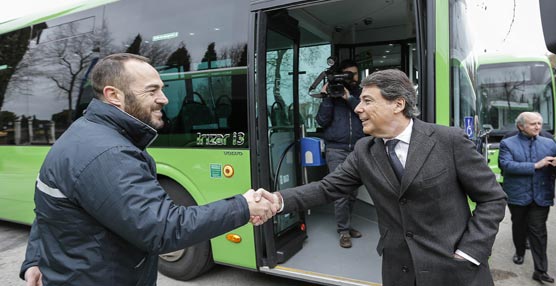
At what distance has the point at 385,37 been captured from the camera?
17.8 feet

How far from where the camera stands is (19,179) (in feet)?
16.3

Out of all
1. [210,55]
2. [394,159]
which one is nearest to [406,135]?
[394,159]

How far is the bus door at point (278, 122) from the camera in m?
3.28

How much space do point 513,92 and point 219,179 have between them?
27.8 ft

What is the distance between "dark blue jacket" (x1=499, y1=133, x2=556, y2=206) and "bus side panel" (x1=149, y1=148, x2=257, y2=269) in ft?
9.40

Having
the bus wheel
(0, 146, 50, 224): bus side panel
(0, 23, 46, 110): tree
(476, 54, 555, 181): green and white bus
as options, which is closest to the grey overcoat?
the bus wheel

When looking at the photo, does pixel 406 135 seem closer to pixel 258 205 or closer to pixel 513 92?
pixel 258 205

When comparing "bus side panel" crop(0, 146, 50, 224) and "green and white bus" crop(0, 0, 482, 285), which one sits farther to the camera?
"bus side panel" crop(0, 146, 50, 224)

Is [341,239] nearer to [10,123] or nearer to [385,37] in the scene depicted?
[385,37]

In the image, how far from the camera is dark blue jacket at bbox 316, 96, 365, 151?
169 inches

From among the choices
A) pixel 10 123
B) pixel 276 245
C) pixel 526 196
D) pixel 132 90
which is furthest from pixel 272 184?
pixel 10 123

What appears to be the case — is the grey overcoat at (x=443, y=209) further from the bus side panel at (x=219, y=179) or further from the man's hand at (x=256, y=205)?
the bus side panel at (x=219, y=179)

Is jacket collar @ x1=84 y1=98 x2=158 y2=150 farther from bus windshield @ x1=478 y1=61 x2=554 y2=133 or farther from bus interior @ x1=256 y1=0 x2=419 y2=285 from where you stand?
bus windshield @ x1=478 y1=61 x2=554 y2=133

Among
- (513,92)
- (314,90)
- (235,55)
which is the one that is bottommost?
(314,90)
